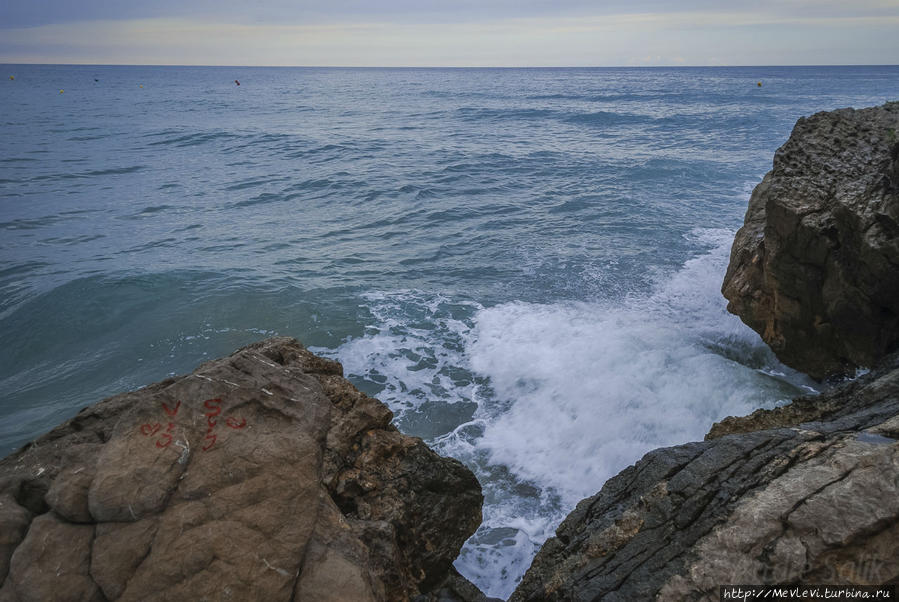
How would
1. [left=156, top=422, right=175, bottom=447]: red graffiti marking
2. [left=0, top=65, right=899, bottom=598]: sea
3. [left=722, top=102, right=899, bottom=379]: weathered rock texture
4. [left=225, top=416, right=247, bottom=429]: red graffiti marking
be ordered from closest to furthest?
[left=156, top=422, right=175, bottom=447]: red graffiti marking < [left=225, top=416, right=247, bottom=429]: red graffiti marking < [left=722, top=102, right=899, bottom=379]: weathered rock texture < [left=0, top=65, right=899, bottom=598]: sea

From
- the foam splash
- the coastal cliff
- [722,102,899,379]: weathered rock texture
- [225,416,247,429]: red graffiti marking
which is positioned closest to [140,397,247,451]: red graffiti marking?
[225,416,247,429]: red graffiti marking

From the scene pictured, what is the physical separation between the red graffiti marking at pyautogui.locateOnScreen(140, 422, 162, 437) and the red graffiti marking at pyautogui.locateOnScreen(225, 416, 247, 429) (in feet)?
1.14

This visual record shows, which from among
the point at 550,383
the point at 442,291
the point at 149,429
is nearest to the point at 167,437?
the point at 149,429

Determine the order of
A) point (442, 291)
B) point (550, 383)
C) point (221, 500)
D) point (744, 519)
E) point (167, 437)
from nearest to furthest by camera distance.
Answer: point (744, 519) → point (221, 500) → point (167, 437) → point (550, 383) → point (442, 291)

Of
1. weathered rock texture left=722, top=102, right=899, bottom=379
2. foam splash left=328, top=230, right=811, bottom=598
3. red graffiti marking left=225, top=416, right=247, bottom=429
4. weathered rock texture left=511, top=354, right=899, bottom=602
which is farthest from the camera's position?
foam splash left=328, top=230, right=811, bottom=598

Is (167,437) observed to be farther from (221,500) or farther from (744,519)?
(744,519)

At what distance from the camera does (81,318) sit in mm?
9156

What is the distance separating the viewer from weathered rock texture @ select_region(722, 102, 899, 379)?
502 centimetres

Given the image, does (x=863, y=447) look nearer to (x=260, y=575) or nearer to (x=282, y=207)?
(x=260, y=575)

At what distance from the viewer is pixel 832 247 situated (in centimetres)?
544

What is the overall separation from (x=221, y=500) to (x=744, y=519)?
2604 millimetres

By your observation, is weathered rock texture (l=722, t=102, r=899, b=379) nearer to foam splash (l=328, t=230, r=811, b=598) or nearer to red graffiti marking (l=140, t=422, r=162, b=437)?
foam splash (l=328, t=230, r=811, b=598)

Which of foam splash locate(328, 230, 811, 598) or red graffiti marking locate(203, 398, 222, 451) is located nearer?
red graffiti marking locate(203, 398, 222, 451)

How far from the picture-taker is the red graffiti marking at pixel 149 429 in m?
2.91
